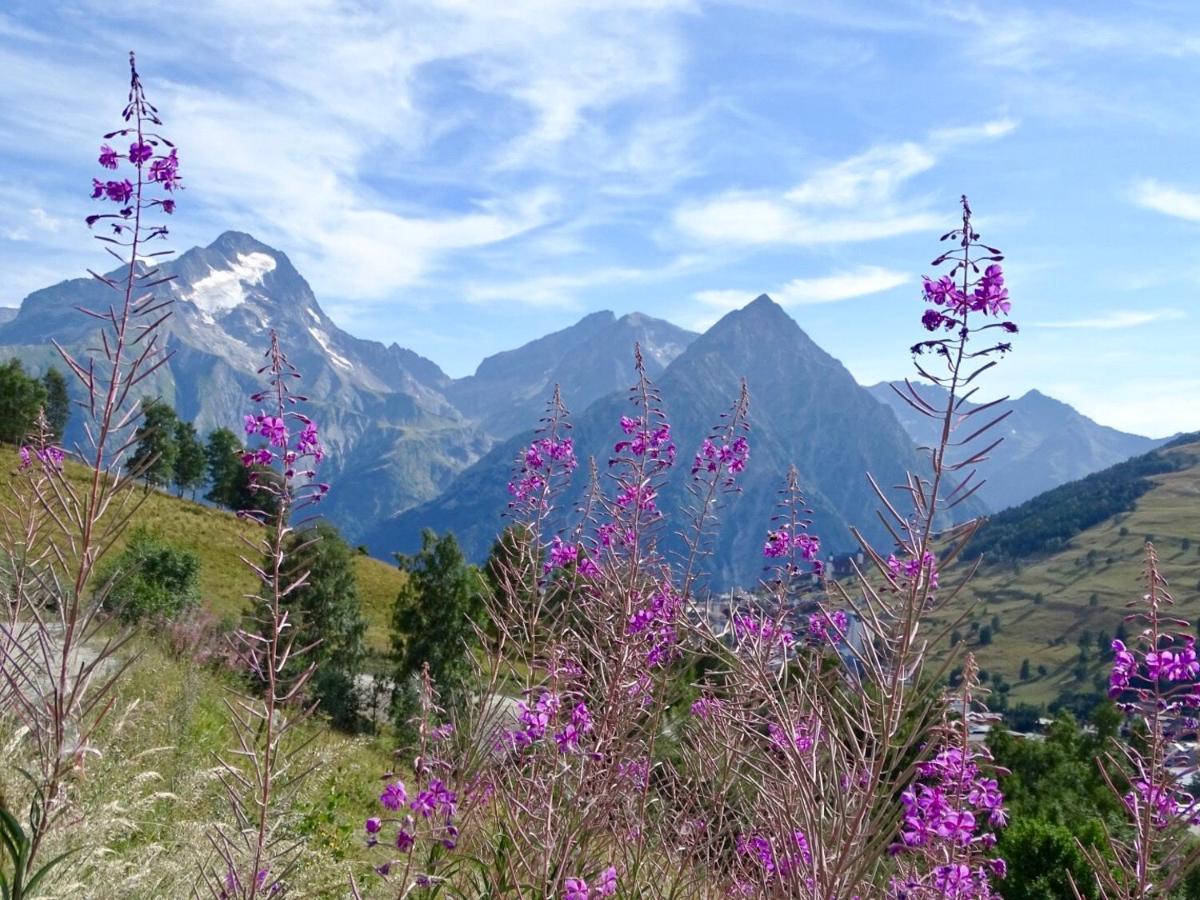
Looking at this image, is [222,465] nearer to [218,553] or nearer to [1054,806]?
[218,553]

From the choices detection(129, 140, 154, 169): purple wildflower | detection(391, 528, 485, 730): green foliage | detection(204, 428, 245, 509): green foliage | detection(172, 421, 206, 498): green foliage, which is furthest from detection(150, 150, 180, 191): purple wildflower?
detection(172, 421, 206, 498): green foliage

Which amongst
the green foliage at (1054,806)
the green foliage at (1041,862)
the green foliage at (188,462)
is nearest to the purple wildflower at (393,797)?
the green foliage at (1054,806)

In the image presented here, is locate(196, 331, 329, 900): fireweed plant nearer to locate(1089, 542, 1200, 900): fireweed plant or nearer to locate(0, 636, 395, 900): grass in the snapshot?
locate(0, 636, 395, 900): grass

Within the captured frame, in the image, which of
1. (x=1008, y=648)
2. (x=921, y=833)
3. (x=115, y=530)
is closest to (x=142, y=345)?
(x=115, y=530)

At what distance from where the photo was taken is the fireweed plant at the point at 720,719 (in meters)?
2.68

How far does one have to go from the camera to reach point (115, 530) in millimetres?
3473

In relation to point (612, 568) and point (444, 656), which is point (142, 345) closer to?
point (612, 568)

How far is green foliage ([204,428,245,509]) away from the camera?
8669 cm

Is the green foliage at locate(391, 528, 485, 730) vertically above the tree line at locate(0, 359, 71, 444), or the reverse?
the tree line at locate(0, 359, 71, 444)

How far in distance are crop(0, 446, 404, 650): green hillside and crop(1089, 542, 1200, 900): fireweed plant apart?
4685cm

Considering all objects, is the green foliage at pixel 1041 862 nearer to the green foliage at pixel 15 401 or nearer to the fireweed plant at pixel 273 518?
the fireweed plant at pixel 273 518

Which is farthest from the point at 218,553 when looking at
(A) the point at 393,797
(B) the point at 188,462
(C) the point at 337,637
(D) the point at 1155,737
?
(D) the point at 1155,737

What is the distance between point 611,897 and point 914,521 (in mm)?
2844

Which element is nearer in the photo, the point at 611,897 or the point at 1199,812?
the point at 1199,812
